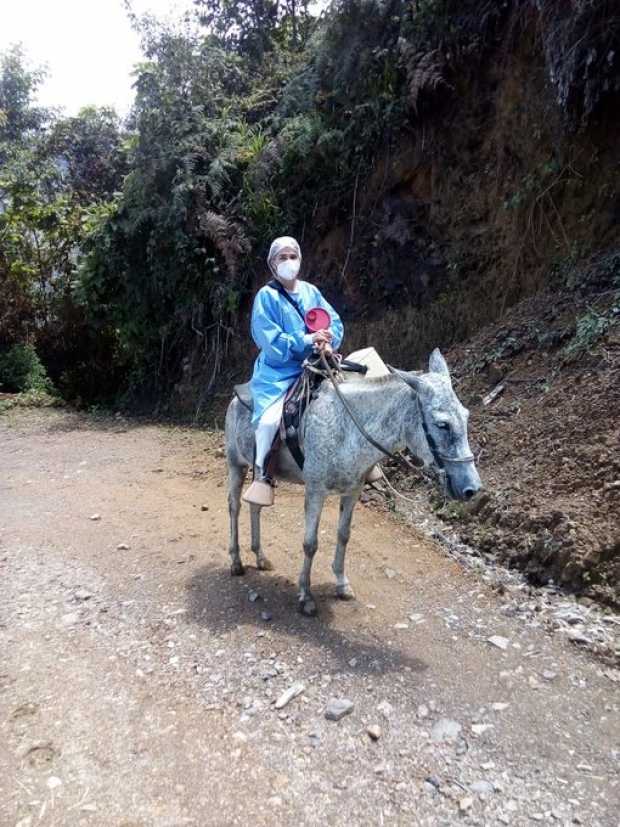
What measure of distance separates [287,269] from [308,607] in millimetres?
2543

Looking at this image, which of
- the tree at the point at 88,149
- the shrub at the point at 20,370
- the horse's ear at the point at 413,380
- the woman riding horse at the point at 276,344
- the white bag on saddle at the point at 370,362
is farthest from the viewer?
the tree at the point at 88,149

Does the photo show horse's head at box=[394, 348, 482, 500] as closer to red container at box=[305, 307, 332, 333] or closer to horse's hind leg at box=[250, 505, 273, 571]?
red container at box=[305, 307, 332, 333]

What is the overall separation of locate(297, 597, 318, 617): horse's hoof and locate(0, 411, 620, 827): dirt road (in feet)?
0.19

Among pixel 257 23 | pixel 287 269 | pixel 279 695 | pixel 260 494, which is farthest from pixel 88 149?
pixel 279 695

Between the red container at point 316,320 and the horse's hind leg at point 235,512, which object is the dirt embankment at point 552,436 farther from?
the red container at point 316,320

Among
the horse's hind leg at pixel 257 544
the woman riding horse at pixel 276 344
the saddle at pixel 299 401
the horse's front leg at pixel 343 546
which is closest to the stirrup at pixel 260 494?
the woman riding horse at pixel 276 344

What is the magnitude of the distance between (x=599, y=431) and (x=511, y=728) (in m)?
2.96

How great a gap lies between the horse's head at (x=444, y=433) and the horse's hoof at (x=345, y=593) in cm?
139

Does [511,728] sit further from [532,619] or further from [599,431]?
[599,431]

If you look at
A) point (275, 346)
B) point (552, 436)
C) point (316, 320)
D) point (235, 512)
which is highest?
point (316, 320)

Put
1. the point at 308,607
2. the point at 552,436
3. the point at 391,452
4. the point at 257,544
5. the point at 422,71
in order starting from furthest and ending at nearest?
the point at 422,71 → the point at 552,436 → the point at 257,544 → the point at 308,607 → the point at 391,452

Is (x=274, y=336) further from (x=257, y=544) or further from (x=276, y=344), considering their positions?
(x=257, y=544)

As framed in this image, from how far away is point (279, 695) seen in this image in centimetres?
347

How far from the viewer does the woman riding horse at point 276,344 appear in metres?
4.39
